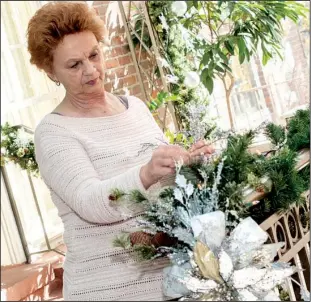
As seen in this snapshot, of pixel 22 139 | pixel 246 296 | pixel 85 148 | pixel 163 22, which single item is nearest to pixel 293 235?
pixel 85 148

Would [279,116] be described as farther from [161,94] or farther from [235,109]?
[161,94]

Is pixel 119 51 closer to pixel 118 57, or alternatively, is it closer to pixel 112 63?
pixel 118 57

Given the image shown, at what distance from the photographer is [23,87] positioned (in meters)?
5.73

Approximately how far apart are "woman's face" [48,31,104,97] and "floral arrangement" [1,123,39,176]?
3.52 meters

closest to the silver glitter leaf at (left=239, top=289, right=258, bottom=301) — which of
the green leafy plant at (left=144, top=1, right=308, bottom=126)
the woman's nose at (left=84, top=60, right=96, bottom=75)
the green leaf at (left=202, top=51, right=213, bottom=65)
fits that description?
the woman's nose at (left=84, top=60, right=96, bottom=75)

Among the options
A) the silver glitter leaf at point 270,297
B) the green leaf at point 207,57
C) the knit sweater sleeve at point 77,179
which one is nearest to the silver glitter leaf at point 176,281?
the silver glitter leaf at point 270,297

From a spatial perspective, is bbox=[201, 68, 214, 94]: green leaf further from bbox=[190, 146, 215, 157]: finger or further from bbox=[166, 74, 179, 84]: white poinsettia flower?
bbox=[190, 146, 215, 157]: finger

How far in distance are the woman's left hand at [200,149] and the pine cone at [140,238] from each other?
0.14 m

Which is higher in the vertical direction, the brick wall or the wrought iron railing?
the brick wall

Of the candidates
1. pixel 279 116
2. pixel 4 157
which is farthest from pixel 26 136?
pixel 279 116

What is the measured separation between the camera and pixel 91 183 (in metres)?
1.19

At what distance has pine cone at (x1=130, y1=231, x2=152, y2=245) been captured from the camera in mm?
912

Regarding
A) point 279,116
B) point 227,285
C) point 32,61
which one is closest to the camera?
point 227,285

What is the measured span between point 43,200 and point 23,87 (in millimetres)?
1067
